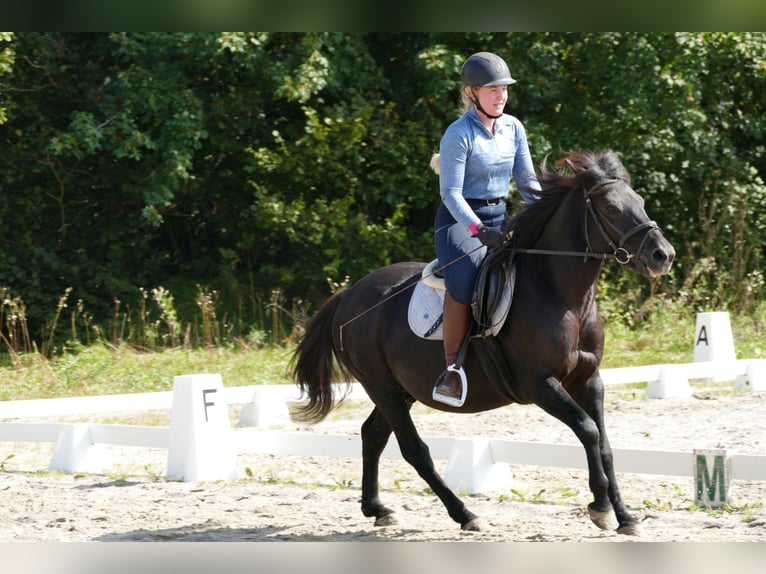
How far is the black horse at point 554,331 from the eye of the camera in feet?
17.1

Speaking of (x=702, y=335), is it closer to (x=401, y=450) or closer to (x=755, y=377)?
(x=755, y=377)

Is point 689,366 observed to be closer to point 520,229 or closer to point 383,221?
point 520,229

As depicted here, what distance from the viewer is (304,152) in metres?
16.8

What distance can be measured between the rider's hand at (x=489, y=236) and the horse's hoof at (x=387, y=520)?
165cm

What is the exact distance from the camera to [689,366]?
11.2 metres

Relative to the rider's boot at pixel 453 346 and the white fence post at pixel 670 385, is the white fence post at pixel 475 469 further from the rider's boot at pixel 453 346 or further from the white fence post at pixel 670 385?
the white fence post at pixel 670 385

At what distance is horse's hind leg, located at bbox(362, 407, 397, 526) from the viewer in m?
6.10

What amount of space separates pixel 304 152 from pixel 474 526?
1166cm

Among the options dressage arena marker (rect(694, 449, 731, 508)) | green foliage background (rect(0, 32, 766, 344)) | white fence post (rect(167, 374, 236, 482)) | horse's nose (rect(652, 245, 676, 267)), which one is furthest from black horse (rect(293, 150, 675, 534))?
green foliage background (rect(0, 32, 766, 344))

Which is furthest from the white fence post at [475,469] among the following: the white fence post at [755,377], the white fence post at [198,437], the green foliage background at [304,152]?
the green foliage background at [304,152]
